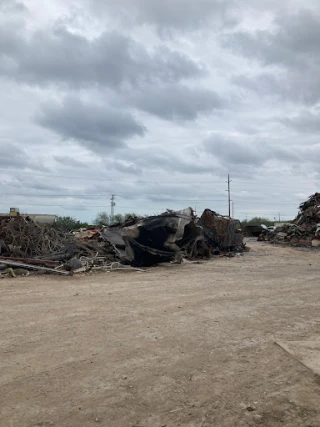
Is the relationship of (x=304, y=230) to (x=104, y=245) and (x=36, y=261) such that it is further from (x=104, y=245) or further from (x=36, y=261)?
(x=36, y=261)

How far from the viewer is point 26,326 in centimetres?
634

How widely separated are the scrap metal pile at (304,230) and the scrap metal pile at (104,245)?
1125 centimetres

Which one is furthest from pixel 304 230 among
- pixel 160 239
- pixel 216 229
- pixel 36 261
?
pixel 36 261

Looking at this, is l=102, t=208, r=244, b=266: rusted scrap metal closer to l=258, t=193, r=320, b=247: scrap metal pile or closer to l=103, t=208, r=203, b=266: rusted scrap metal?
l=103, t=208, r=203, b=266: rusted scrap metal

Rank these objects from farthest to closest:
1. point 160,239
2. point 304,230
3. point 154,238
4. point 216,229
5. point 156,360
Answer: point 304,230 → point 216,229 → point 160,239 → point 154,238 → point 156,360

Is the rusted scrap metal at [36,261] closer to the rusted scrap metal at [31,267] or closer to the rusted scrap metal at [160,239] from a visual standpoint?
the rusted scrap metal at [31,267]

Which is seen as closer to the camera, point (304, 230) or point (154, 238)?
point (154, 238)

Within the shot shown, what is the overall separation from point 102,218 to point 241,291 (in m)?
44.3

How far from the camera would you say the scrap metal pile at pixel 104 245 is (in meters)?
14.4

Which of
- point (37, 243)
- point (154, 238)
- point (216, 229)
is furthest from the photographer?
point (216, 229)

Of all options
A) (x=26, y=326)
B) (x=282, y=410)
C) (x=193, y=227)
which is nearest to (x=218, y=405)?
(x=282, y=410)

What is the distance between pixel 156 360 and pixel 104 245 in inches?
524

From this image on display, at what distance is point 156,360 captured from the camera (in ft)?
15.8

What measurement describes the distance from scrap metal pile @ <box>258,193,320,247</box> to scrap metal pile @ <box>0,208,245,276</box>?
11254 millimetres
